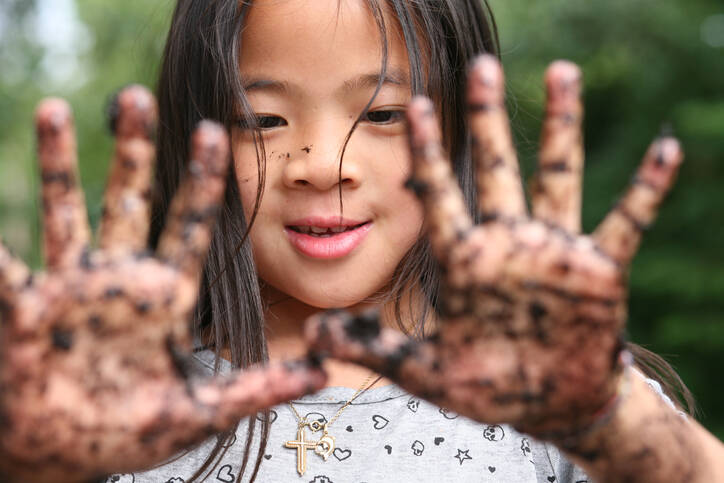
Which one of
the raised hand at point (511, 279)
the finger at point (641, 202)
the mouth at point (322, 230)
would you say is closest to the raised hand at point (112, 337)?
the raised hand at point (511, 279)

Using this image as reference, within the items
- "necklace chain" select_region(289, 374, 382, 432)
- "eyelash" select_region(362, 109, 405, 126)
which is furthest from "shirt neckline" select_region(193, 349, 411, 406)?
"eyelash" select_region(362, 109, 405, 126)

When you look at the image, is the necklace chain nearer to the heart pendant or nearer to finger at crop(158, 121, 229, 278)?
the heart pendant

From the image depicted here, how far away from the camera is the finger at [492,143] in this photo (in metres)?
0.99

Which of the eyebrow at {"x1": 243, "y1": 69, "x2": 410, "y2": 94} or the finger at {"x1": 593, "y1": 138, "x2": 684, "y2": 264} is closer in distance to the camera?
the finger at {"x1": 593, "y1": 138, "x2": 684, "y2": 264}

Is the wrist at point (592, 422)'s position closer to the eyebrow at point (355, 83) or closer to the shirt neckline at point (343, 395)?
the shirt neckline at point (343, 395)

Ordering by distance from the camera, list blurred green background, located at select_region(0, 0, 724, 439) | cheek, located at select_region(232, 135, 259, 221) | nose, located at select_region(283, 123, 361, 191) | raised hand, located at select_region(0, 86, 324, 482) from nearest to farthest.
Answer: raised hand, located at select_region(0, 86, 324, 482) → nose, located at select_region(283, 123, 361, 191) → cheek, located at select_region(232, 135, 259, 221) → blurred green background, located at select_region(0, 0, 724, 439)

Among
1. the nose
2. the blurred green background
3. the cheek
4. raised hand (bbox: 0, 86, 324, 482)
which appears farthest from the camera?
the blurred green background

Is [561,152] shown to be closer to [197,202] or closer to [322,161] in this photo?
[197,202]

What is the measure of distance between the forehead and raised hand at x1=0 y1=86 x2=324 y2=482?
0.75m

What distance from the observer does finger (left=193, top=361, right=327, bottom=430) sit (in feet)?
3.25

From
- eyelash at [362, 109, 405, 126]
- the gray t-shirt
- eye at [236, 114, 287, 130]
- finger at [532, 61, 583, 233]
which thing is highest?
finger at [532, 61, 583, 233]

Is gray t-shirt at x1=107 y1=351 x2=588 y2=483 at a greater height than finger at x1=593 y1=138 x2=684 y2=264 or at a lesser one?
lesser

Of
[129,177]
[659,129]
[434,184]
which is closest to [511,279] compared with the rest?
[434,184]

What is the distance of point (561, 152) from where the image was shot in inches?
40.1
